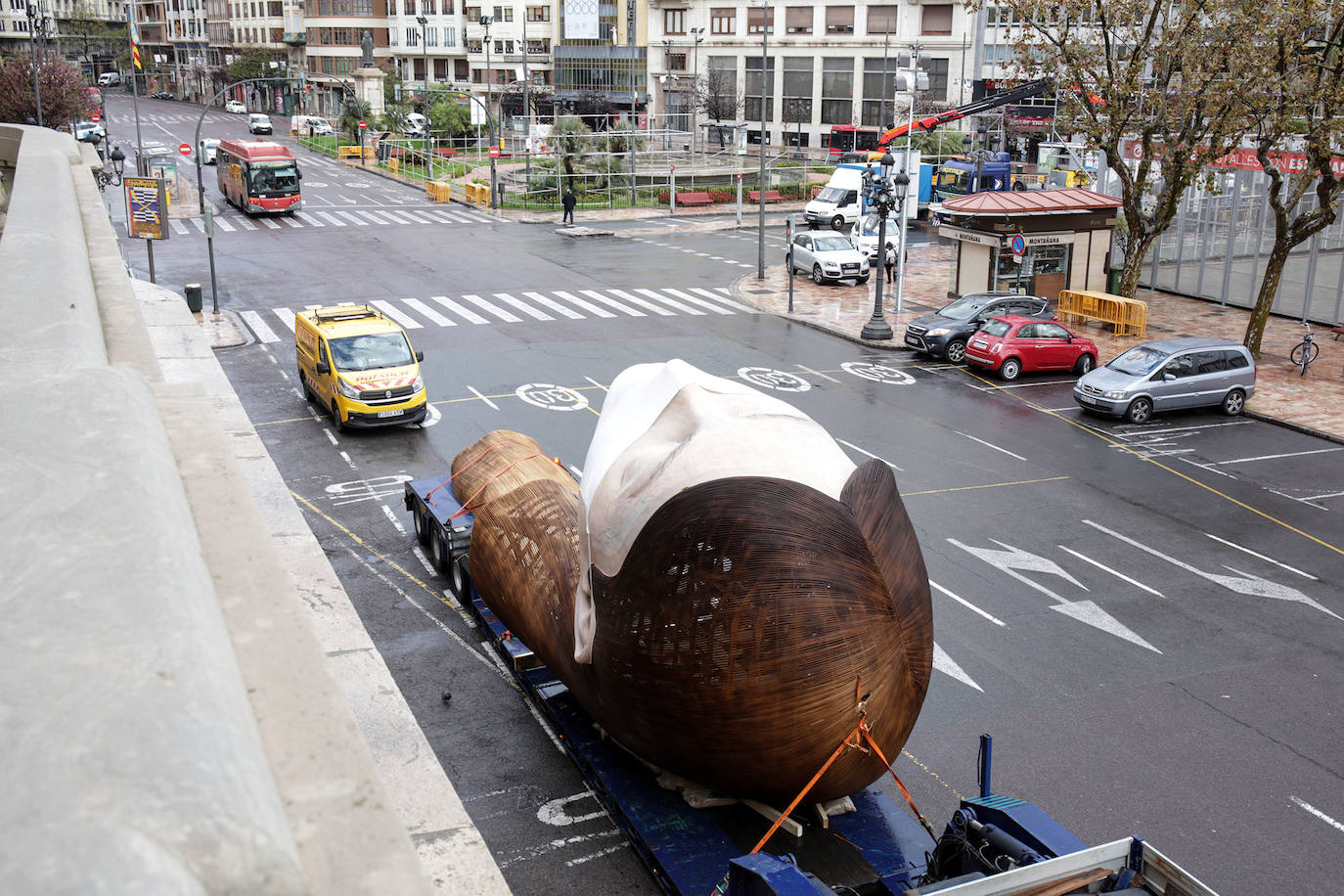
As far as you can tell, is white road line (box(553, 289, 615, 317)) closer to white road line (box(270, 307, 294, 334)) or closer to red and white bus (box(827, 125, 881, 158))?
white road line (box(270, 307, 294, 334))

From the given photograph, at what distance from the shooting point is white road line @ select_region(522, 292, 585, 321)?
35.9 m

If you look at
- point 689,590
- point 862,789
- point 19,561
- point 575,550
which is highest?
point 19,561

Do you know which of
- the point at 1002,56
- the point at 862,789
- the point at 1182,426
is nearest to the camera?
the point at 862,789

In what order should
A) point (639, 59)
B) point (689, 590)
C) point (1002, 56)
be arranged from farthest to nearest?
point (639, 59) → point (1002, 56) → point (689, 590)

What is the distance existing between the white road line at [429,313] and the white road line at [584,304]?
4.43 meters

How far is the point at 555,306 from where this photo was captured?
123ft

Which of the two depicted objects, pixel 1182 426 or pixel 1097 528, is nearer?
pixel 1097 528

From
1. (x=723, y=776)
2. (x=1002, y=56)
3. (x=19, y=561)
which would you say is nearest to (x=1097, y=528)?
(x=723, y=776)

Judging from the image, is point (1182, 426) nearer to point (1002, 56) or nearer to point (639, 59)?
point (1002, 56)

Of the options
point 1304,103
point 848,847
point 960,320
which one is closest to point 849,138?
point 960,320

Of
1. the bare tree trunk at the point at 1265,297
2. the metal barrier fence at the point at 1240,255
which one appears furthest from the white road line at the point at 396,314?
the metal barrier fence at the point at 1240,255

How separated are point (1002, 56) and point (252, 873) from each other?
312ft

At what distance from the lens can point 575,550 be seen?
13.0 m

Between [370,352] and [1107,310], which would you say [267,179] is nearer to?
[370,352]
